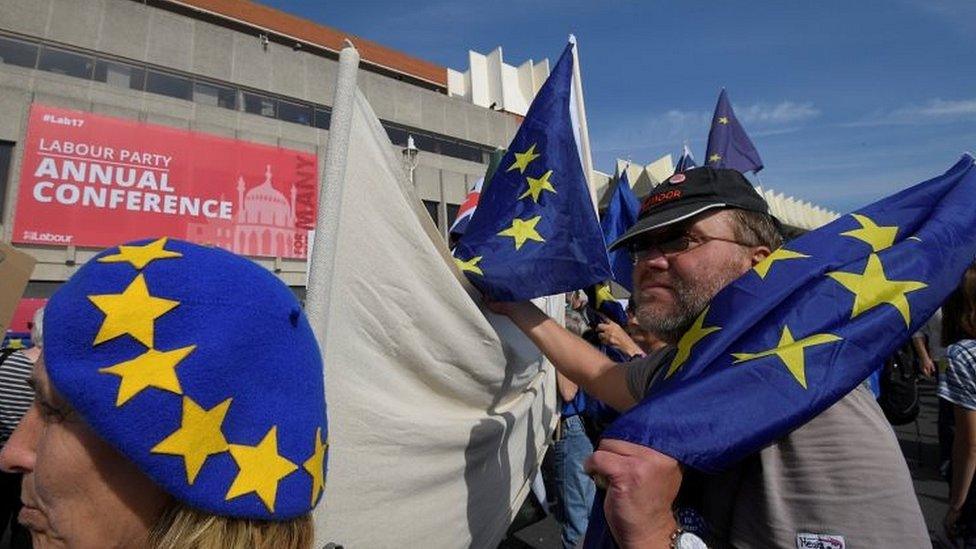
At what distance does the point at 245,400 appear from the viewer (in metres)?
0.74

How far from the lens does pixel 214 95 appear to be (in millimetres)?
19234

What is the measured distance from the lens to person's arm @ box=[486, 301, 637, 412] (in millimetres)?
1788

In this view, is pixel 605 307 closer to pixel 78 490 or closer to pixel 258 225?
pixel 78 490

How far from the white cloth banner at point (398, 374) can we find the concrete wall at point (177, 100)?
1749 cm

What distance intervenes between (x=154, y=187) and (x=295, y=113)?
245 inches

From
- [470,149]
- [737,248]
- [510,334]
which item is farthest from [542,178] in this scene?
[470,149]

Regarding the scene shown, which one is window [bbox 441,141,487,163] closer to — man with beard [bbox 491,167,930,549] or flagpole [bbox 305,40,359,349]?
flagpole [bbox 305,40,359,349]

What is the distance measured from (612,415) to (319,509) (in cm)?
218

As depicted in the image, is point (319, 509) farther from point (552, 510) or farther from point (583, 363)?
point (552, 510)

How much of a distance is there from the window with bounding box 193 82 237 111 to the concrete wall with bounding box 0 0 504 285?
1.33ft

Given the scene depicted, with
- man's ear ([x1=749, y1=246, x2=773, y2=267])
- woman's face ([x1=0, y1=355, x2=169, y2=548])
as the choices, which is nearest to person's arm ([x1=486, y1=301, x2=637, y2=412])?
man's ear ([x1=749, y1=246, x2=773, y2=267])

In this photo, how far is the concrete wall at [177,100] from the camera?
15.1 m

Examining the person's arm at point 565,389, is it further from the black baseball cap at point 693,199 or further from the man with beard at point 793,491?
the man with beard at point 793,491

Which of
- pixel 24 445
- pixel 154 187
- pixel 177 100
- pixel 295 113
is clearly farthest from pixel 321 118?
pixel 24 445
